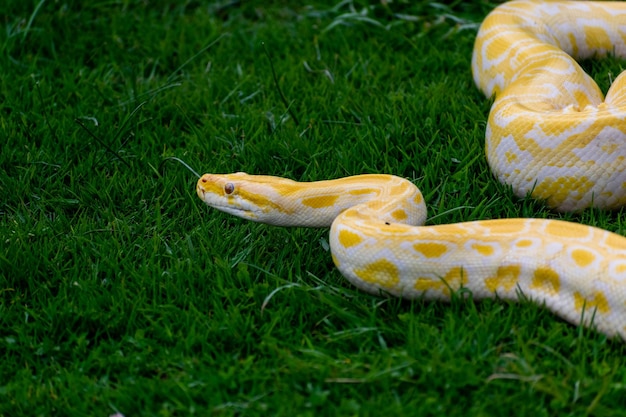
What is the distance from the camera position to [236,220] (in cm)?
616

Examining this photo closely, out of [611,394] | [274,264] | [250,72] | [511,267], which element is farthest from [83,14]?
[611,394]

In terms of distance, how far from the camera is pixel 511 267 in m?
4.94

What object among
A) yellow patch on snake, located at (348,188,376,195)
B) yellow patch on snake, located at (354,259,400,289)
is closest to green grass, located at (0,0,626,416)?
yellow patch on snake, located at (354,259,400,289)

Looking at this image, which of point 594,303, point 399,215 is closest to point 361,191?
point 399,215

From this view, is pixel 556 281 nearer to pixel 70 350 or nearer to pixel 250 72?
pixel 70 350

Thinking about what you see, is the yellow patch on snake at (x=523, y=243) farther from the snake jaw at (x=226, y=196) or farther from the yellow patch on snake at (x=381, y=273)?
the snake jaw at (x=226, y=196)

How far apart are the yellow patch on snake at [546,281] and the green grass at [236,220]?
14cm

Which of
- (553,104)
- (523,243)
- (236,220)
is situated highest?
(553,104)

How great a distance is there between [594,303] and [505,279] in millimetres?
513

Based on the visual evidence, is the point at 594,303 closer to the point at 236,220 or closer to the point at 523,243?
the point at 523,243

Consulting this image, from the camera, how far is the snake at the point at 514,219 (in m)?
4.83

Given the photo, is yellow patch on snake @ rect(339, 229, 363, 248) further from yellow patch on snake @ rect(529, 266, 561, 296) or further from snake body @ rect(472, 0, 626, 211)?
snake body @ rect(472, 0, 626, 211)

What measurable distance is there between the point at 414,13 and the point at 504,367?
17.3ft

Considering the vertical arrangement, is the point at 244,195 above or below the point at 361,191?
below
